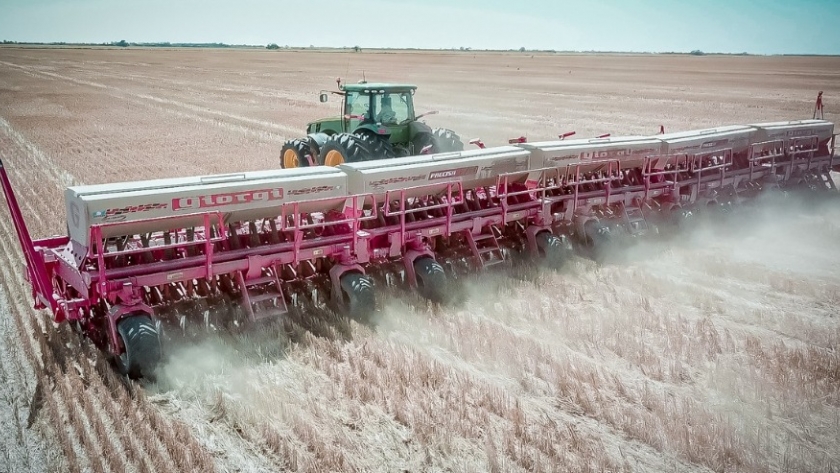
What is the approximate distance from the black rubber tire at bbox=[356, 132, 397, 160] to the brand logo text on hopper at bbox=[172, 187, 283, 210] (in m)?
3.51

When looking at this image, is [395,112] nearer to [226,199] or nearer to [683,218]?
[683,218]

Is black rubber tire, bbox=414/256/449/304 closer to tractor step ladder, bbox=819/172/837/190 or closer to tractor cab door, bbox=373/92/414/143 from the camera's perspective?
tractor cab door, bbox=373/92/414/143

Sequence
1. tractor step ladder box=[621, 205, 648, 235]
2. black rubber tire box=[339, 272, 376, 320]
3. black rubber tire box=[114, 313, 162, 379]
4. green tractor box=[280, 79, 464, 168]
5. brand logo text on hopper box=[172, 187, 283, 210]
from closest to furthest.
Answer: black rubber tire box=[114, 313, 162, 379] < brand logo text on hopper box=[172, 187, 283, 210] < black rubber tire box=[339, 272, 376, 320] < tractor step ladder box=[621, 205, 648, 235] < green tractor box=[280, 79, 464, 168]

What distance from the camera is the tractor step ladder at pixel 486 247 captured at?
26.0 feet

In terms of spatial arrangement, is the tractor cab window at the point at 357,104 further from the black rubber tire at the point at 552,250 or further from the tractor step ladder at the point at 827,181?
the tractor step ladder at the point at 827,181

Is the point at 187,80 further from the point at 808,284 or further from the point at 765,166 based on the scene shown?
the point at 808,284

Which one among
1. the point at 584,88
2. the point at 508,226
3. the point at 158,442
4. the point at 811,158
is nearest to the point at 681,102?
the point at 584,88

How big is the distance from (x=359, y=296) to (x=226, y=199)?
5.29 feet

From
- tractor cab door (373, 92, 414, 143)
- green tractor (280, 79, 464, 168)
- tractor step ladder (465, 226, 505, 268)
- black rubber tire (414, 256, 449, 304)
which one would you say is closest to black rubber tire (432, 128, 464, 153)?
green tractor (280, 79, 464, 168)

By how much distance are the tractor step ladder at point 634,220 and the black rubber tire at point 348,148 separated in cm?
389

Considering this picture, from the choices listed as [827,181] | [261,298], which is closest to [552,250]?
[261,298]

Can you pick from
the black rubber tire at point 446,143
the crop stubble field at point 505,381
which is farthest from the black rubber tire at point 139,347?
the black rubber tire at point 446,143

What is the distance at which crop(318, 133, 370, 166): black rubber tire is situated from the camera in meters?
9.50

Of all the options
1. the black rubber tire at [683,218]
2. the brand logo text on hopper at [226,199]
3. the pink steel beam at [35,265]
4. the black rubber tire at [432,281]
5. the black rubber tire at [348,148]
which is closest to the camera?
the pink steel beam at [35,265]
